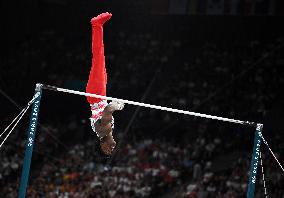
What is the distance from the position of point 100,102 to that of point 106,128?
0.49 m

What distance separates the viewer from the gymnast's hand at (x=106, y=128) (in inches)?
260

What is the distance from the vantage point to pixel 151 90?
18.4 m

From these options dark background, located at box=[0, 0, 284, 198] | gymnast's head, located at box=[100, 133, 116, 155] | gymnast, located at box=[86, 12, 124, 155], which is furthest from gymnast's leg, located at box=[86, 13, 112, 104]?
dark background, located at box=[0, 0, 284, 198]

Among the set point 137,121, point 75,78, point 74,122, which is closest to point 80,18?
point 75,78

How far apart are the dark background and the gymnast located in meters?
6.79

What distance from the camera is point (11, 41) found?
2384cm

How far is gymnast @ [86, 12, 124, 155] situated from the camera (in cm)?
662

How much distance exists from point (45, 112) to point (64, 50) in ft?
12.1

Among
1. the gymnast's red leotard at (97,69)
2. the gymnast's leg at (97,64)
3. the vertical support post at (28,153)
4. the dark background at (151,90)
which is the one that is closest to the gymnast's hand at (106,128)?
the gymnast's red leotard at (97,69)

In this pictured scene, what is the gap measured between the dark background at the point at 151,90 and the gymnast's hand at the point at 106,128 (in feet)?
22.3

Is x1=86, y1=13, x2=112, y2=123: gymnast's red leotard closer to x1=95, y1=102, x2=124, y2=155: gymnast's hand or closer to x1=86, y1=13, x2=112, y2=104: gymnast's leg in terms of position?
x1=86, y1=13, x2=112, y2=104: gymnast's leg

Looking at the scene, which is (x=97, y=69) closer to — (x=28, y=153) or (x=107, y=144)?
(x=107, y=144)

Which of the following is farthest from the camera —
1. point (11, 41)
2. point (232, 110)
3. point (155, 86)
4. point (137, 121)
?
point (11, 41)

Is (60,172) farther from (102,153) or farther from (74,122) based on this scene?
(102,153)
